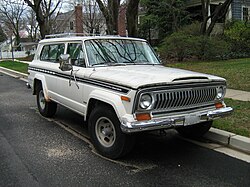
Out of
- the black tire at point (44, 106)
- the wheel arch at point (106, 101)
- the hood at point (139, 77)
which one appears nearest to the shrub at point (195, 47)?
the black tire at point (44, 106)

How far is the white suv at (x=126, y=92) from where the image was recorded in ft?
14.5

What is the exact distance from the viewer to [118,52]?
6.09 metres

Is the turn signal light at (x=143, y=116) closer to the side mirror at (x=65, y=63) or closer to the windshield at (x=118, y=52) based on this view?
the windshield at (x=118, y=52)

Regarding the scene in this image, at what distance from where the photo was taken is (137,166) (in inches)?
183

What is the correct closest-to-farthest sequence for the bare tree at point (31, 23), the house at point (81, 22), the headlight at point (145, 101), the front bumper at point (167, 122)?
the front bumper at point (167, 122), the headlight at point (145, 101), the house at point (81, 22), the bare tree at point (31, 23)

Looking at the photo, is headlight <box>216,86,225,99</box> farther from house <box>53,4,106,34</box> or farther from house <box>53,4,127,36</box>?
house <box>53,4,127,36</box>

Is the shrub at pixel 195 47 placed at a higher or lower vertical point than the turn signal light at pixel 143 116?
higher

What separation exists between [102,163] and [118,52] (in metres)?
2.23

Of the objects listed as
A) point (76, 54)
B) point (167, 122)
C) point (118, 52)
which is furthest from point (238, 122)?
point (76, 54)

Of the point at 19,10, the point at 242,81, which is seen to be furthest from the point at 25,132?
the point at 19,10

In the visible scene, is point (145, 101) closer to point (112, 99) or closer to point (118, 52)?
point (112, 99)

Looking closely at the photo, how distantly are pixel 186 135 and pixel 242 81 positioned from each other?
5.63 meters

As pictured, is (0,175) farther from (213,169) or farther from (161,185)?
(213,169)

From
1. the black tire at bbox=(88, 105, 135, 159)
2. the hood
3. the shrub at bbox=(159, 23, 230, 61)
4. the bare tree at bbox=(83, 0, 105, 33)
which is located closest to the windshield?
the hood
